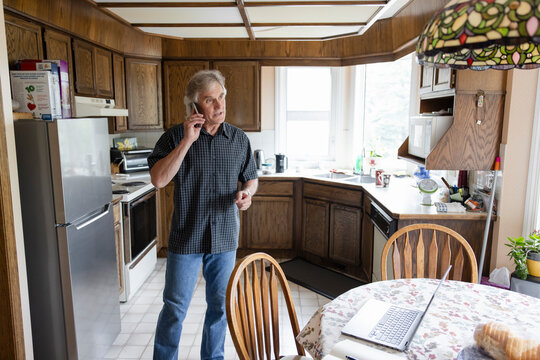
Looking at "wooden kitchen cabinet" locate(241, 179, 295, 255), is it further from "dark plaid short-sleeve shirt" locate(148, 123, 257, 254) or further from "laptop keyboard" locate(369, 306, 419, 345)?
"laptop keyboard" locate(369, 306, 419, 345)

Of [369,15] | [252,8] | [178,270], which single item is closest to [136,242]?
[178,270]

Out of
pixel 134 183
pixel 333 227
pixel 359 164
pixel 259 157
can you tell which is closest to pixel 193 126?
pixel 134 183

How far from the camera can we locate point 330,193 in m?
3.65

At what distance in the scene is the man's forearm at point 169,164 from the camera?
182 cm

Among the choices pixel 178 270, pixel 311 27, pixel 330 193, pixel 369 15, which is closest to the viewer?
pixel 178 270

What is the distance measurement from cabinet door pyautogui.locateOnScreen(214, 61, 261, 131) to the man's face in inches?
87.2

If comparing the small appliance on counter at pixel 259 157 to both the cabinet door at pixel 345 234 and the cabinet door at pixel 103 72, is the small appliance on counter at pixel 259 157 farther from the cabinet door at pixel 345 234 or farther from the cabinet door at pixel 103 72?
the cabinet door at pixel 103 72

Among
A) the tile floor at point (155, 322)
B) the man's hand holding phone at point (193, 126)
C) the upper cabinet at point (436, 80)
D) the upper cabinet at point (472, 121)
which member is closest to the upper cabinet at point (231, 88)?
the tile floor at point (155, 322)

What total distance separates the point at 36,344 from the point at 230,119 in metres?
2.64

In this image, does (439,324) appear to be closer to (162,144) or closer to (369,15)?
(162,144)

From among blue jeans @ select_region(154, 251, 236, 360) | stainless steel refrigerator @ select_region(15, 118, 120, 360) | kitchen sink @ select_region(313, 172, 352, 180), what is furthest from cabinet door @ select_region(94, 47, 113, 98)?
kitchen sink @ select_region(313, 172, 352, 180)

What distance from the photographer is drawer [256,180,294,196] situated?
3.93 metres

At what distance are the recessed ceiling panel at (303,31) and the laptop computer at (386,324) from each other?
2.36m

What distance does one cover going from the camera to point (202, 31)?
335cm
